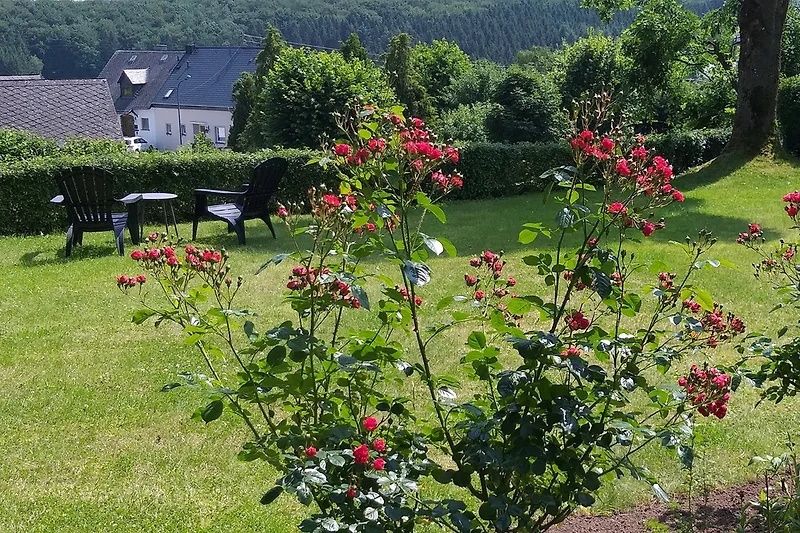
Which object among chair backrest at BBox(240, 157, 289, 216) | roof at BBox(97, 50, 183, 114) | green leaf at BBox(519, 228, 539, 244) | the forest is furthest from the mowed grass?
the forest

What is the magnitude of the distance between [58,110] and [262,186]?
19866 mm

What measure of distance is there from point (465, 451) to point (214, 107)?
45886 millimetres

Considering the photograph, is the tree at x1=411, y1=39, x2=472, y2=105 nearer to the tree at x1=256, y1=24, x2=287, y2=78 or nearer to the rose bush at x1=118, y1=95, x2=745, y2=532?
the tree at x1=256, y1=24, x2=287, y2=78

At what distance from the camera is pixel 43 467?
3559 mm

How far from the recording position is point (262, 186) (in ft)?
29.0

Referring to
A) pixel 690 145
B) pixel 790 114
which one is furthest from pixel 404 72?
pixel 790 114

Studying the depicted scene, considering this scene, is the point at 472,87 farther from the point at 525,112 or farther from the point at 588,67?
the point at 525,112

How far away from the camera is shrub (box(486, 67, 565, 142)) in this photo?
16.0 m

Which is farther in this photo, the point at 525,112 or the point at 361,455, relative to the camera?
the point at 525,112

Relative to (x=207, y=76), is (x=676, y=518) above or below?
above

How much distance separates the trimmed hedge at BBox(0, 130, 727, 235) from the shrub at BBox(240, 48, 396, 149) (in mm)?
1400

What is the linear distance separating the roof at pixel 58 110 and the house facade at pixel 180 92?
1708cm

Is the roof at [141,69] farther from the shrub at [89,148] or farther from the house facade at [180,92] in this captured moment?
the shrub at [89,148]

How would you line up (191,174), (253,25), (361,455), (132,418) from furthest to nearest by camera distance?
(253,25)
(191,174)
(132,418)
(361,455)
